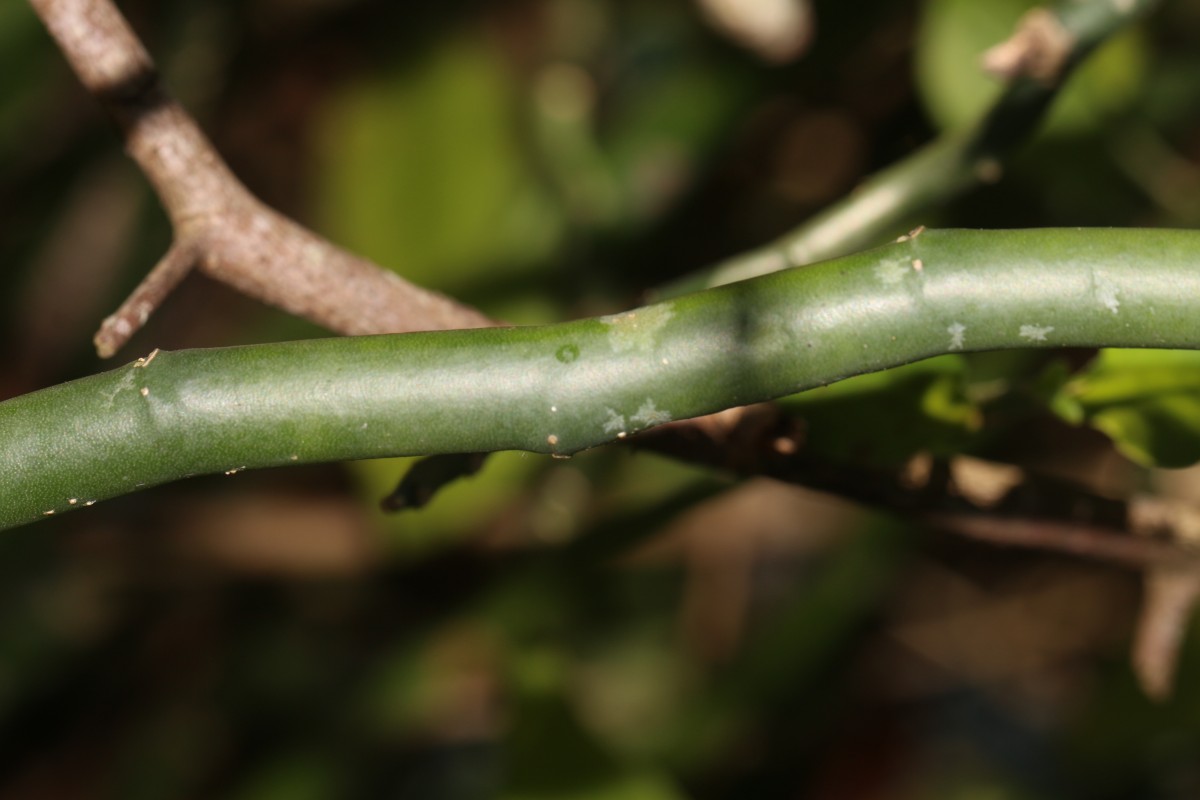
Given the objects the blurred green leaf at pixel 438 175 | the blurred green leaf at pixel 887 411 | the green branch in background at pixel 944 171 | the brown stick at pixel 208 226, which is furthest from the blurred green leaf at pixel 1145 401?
the blurred green leaf at pixel 438 175

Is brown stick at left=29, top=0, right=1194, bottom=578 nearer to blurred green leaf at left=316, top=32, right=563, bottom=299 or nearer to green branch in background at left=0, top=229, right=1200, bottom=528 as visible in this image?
green branch in background at left=0, top=229, right=1200, bottom=528

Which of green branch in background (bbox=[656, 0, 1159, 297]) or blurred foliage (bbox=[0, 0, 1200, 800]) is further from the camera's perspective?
blurred foliage (bbox=[0, 0, 1200, 800])

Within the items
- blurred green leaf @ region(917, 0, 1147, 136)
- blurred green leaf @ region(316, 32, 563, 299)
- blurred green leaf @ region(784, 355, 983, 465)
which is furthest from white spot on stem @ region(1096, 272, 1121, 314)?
blurred green leaf @ region(316, 32, 563, 299)

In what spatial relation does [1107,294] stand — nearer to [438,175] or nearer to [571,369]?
[571,369]

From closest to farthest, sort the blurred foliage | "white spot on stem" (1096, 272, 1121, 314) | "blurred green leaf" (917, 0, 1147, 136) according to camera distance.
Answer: "white spot on stem" (1096, 272, 1121, 314)
"blurred green leaf" (917, 0, 1147, 136)
the blurred foliage

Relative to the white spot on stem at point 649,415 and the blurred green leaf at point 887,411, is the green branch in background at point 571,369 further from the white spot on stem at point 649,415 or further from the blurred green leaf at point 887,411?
the blurred green leaf at point 887,411

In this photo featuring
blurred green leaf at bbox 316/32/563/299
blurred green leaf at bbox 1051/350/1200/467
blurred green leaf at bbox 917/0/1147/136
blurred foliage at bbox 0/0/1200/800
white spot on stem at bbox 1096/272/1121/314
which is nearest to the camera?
white spot on stem at bbox 1096/272/1121/314
